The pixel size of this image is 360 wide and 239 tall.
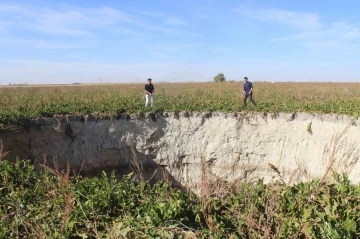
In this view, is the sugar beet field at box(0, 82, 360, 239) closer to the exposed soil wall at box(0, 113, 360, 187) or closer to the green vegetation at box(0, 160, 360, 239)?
the green vegetation at box(0, 160, 360, 239)

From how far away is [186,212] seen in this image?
13.3 ft

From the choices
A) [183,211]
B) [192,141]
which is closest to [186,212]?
[183,211]

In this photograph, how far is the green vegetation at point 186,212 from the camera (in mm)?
3670

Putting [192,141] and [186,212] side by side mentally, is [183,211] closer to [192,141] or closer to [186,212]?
[186,212]

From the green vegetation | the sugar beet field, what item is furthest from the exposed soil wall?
the green vegetation

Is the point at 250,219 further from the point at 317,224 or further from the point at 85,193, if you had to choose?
the point at 85,193

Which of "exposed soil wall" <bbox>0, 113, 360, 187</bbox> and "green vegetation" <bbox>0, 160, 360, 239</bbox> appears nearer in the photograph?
"green vegetation" <bbox>0, 160, 360, 239</bbox>

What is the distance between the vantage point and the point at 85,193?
4562 millimetres

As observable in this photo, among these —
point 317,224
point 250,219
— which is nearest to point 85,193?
point 250,219

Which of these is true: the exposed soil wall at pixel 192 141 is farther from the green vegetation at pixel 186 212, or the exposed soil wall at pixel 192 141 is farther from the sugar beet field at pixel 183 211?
the green vegetation at pixel 186 212

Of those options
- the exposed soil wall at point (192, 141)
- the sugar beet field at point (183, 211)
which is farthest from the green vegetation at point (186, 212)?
the exposed soil wall at point (192, 141)

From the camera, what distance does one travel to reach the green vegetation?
3670mm

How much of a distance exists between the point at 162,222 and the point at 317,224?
172 cm

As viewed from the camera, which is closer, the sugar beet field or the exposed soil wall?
the sugar beet field
